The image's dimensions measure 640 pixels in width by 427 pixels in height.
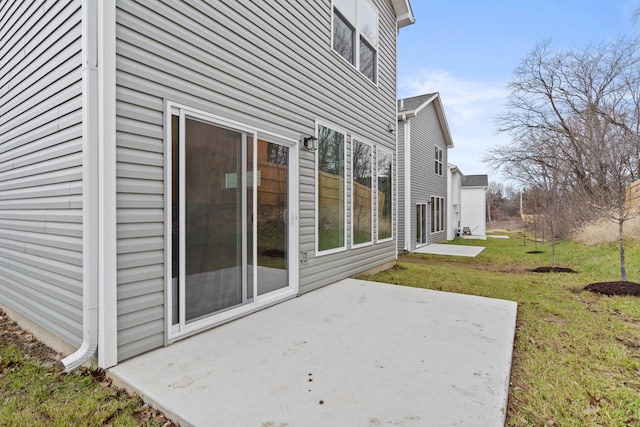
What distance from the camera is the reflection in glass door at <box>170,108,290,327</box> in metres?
2.77

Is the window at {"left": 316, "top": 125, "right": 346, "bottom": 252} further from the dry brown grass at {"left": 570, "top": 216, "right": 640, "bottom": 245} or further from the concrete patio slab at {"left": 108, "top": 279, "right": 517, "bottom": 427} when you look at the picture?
the dry brown grass at {"left": 570, "top": 216, "right": 640, "bottom": 245}

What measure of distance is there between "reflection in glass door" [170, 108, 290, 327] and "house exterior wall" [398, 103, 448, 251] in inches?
337

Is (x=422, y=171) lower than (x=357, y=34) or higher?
lower

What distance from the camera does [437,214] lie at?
15188 mm

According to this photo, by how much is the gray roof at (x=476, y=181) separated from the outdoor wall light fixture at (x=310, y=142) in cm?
2262

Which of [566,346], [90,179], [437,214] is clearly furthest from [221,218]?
[437,214]

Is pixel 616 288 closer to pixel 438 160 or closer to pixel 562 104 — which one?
pixel 438 160

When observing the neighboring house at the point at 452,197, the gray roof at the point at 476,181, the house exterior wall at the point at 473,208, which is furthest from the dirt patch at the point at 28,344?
the gray roof at the point at 476,181

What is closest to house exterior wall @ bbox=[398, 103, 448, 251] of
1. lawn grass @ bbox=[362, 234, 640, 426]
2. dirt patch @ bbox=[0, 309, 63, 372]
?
lawn grass @ bbox=[362, 234, 640, 426]

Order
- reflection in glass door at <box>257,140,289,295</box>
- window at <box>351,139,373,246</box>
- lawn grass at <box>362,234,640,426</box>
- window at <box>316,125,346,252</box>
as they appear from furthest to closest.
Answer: window at <box>351,139,373,246</box> < window at <box>316,125,346,252</box> < reflection in glass door at <box>257,140,289,295</box> < lawn grass at <box>362,234,640,426</box>

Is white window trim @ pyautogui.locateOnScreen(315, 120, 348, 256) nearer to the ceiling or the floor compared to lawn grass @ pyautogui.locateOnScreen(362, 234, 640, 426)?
nearer to the ceiling

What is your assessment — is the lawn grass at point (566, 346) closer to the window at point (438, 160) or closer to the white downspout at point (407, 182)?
the white downspout at point (407, 182)

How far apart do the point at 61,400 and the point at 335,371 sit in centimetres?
175

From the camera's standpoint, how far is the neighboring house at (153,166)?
229 centimetres
